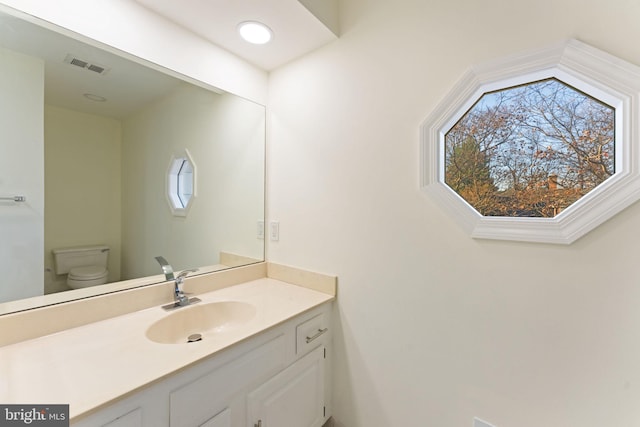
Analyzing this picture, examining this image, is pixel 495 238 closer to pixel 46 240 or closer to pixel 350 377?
pixel 350 377

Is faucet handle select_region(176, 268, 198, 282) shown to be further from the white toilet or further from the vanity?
the white toilet

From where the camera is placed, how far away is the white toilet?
3.51 feet

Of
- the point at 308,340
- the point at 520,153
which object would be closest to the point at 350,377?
the point at 308,340

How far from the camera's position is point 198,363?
83 centimetres

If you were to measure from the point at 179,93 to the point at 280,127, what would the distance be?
599 mm

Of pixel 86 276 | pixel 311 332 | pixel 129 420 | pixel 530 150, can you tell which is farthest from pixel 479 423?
pixel 86 276

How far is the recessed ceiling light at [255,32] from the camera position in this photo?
1335 millimetres

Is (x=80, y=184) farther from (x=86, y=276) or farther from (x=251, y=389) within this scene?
(x=251, y=389)

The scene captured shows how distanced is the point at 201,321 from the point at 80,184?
2.70 ft

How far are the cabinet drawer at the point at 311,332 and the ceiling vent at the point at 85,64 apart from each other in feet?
4.94

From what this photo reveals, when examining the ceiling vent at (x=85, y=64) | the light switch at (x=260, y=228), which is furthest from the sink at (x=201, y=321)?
the ceiling vent at (x=85, y=64)

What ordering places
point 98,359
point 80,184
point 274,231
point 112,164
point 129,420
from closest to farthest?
point 129,420, point 98,359, point 80,184, point 112,164, point 274,231

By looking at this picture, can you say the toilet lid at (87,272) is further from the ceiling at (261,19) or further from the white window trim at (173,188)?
the ceiling at (261,19)

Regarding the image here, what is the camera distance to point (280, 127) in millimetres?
1717
